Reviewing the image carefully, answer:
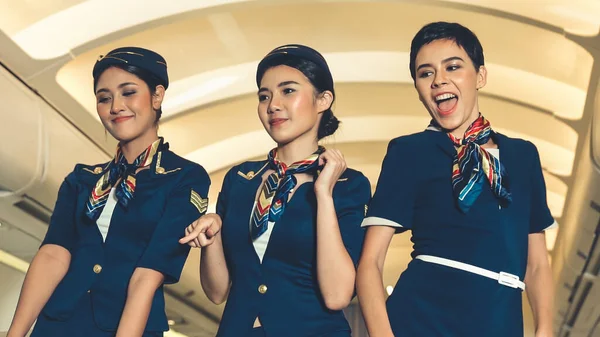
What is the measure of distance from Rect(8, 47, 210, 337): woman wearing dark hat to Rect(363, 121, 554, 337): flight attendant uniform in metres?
0.68

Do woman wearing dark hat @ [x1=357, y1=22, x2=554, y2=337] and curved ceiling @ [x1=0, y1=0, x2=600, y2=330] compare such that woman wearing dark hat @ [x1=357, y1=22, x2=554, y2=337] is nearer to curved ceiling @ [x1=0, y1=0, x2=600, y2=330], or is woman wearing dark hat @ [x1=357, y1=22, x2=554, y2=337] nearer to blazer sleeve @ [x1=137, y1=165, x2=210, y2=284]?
blazer sleeve @ [x1=137, y1=165, x2=210, y2=284]

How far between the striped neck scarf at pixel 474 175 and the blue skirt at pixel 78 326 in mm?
1081

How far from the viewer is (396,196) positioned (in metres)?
2.66

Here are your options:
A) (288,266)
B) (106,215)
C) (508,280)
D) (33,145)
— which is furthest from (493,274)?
(33,145)

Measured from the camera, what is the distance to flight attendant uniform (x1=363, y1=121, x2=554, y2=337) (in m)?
2.51

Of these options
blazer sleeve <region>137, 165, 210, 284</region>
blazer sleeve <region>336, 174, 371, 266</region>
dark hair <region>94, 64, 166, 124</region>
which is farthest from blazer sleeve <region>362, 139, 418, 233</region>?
dark hair <region>94, 64, 166, 124</region>

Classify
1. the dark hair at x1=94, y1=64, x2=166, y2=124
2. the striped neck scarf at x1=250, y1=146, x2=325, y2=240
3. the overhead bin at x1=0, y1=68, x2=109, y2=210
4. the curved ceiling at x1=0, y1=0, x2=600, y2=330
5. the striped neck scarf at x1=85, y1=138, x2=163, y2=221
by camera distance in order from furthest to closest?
the curved ceiling at x1=0, y1=0, x2=600, y2=330 < the overhead bin at x1=0, y1=68, x2=109, y2=210 < the dark hair at x1=94, y1=64, x2=166, y2=124 < the striped neck scarf at x1=85, y1=138, x2=163, y2=221 < the striped neck scarf at x1=250, y1=146, x2=325, y2=240

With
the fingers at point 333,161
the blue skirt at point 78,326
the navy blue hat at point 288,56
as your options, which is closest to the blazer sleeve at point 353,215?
the fingers at point 333,161

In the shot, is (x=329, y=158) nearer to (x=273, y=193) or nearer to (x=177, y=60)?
(x=273, y=193)

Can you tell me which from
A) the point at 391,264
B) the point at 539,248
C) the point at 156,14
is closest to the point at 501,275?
the point at 539,248

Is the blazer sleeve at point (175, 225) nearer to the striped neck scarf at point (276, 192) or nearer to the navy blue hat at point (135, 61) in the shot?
the striped neck scarf at point (276, 192)

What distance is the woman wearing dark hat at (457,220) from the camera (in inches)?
99.3

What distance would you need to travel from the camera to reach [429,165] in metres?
2.68

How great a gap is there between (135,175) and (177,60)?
523 cm
